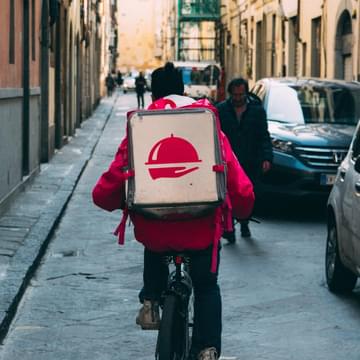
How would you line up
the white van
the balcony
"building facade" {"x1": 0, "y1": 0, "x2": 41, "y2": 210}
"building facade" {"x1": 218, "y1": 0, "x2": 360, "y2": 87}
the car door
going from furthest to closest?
the balcony < the white van < "building facade" {"x1": 218, "y1": 0, "x2": 360, "y2": 87} < "building facade" {"x1": 0, "y1": 0, "x2": 41, "y2": 210} < the car door

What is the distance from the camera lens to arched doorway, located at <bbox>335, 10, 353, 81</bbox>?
25453 mm

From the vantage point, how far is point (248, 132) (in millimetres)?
11766

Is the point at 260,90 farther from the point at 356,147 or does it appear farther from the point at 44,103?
the point at 356,147

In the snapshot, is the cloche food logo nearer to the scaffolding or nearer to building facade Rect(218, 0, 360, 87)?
building facade Rect(218, 0, 360, 87)

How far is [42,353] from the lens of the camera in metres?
6.99

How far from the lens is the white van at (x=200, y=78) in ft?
175

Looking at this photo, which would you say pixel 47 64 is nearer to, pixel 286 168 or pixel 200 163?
pixel 286 168

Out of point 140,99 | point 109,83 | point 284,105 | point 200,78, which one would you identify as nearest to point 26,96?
point 284,105

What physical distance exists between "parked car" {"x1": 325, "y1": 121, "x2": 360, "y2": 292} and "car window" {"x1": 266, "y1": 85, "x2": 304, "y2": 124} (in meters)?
5.82

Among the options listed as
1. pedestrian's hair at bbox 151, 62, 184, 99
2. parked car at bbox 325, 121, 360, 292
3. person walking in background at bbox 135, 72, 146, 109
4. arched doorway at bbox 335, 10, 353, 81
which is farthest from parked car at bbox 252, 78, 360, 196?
person walking in background at bbox 135, 72, 146, 109

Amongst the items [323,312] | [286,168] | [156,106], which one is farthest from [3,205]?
[156,106]

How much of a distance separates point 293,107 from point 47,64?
21.7 ft

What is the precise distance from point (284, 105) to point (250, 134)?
138 inches

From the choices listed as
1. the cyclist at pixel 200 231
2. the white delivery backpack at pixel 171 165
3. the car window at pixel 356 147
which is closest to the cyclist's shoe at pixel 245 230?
the car window at pixel 356 147
